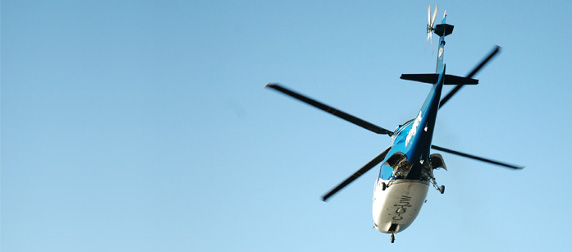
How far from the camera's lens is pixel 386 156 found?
44781 millimetres

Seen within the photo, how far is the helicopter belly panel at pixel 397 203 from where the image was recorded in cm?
4338

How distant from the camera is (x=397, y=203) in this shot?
146 ft

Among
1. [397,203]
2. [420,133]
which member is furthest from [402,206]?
[420,133]

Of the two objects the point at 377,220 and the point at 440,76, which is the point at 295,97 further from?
the point at 377,220

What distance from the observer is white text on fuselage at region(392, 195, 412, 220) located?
43969 mm

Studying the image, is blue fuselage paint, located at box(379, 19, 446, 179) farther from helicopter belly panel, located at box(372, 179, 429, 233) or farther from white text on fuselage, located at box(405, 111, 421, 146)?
helicopter belly panel, located at box(372, 179, 429, 233)

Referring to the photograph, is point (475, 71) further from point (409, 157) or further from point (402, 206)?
point (402, 206)

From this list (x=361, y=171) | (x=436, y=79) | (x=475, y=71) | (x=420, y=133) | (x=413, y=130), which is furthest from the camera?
(x=361, y=171)

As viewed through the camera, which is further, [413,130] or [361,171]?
[361,171]

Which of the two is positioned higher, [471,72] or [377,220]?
[471,72]

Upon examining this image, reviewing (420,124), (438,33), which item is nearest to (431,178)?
(420,124)

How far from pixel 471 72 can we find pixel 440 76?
3996 millimetres

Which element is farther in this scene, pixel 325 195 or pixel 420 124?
pixel 325 195

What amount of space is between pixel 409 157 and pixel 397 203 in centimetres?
393
